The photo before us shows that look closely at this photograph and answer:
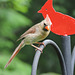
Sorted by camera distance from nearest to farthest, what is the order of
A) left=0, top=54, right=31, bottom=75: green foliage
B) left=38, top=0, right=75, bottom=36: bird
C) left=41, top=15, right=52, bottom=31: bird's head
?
1. left=41, top=15, right=52, bottom=31: bird's head
2. left=38, top=0, right=75, bottom=36: bird
3. left=0, top=54, right=31, bottom=75: green foliage

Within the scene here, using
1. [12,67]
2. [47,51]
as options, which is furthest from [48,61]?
[12,67]

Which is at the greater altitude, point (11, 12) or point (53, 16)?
point (11, 12)

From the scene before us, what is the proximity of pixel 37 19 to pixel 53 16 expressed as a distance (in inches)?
145

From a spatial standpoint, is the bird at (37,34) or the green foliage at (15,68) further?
the green foliage at (15,68)

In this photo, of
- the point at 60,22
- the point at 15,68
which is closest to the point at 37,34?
the point at 60,22

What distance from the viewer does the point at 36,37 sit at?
2.08 meters

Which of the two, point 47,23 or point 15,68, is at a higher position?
point 47,23

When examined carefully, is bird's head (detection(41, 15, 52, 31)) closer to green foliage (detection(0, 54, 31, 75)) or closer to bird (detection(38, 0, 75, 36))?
bird (detection(38, 0, 75, 36))

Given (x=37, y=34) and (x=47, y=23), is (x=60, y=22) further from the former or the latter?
(x=37, y=34)

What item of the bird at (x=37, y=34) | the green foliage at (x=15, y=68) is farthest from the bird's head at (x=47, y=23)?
the green foliage at (x=15, y=68)

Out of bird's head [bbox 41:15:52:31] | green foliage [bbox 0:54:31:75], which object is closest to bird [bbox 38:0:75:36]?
bird's head [bbox 41:15:52:31]

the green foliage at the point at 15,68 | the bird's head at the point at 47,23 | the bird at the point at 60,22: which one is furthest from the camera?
the green foliage at the point at 15,68

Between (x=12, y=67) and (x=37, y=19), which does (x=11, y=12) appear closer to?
(x=12, y=67)

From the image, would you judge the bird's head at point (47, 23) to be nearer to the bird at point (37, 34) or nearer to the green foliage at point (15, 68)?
the bird at point (37, 34)
